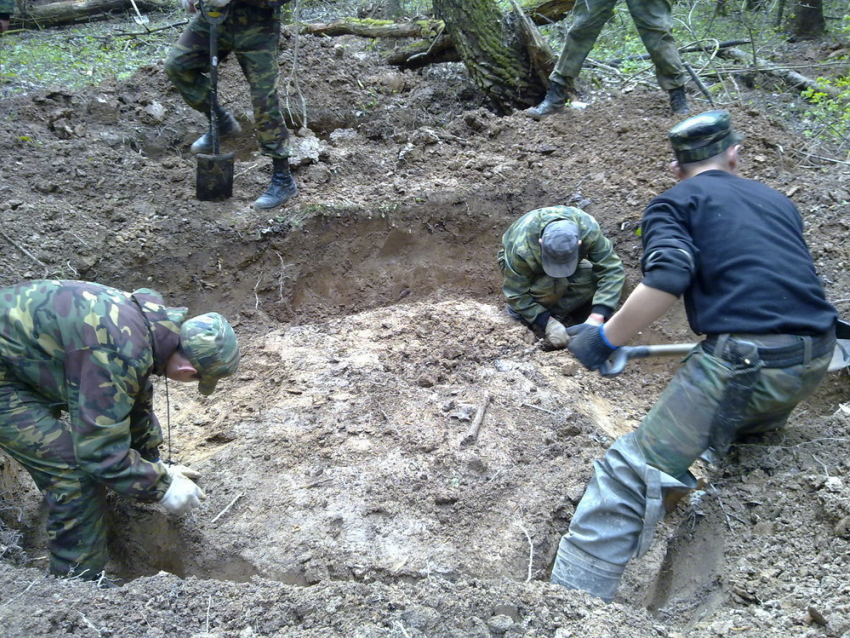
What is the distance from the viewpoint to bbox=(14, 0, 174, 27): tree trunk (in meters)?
8.48

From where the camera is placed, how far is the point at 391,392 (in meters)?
3.43

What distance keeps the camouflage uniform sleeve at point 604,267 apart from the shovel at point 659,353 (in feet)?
4.52

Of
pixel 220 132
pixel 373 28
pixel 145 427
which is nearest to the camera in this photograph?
pixel 145 427

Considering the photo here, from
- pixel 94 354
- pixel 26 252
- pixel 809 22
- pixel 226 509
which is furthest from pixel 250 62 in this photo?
pixel 809 22

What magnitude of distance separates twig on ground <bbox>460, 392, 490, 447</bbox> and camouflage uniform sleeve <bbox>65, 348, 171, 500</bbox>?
1478 millimetres

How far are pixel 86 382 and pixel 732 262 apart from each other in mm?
2454

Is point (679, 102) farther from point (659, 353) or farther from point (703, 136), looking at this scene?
point (659, 353)

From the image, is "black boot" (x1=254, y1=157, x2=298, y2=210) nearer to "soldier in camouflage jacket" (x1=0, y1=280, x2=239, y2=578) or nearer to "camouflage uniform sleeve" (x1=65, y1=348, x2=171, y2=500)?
"soldier in camouflage jacket" (x1=0, y1=280, x2=239, y2=578)

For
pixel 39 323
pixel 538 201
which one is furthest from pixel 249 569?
pixel 538 201

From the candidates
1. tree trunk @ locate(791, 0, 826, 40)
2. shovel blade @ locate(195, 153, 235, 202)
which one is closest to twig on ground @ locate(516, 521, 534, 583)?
shovel blade @ locate(195, 153, 235, 202)

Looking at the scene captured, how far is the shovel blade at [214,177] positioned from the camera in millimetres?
4672

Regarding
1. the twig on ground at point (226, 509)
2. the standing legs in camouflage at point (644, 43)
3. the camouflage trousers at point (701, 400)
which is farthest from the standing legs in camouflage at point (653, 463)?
the standing legs in camouflage at point (644, 43)

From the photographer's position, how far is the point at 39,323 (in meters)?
2.31

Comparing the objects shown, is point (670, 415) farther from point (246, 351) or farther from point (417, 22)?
point (417, 22)
